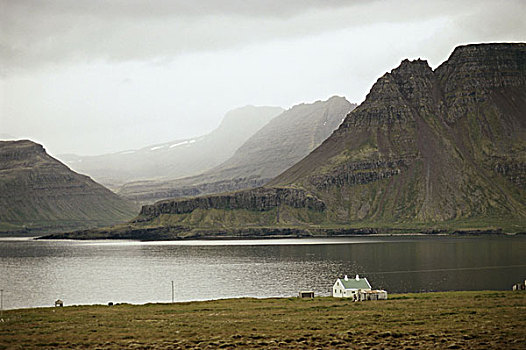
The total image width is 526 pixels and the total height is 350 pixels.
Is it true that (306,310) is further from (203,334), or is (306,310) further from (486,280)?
(486,280)

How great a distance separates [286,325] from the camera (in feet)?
194

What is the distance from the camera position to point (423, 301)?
8006cm

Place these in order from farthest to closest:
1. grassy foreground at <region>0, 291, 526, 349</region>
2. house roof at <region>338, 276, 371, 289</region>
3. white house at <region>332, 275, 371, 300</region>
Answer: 1. house roof at <region>338, 276, 371, 289</region>
2. white house at <region>332, 275, 371, 300</region>
3. grassy foreground at <region>0, 291, 526, 349</region>

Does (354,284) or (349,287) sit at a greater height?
(354,284)

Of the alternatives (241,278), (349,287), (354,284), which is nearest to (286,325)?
(349,287)

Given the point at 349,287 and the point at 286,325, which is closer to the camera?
the point at 286,325

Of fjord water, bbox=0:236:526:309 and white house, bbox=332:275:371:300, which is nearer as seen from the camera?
white house, bbox=332:275:371:300

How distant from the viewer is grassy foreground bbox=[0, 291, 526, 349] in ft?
162

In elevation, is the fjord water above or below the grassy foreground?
below

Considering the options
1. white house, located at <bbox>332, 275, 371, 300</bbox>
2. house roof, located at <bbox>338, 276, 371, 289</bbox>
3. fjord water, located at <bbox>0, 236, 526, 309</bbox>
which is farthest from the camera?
fjord water, located at <bbox>0, 236, 526, 309</bbox>

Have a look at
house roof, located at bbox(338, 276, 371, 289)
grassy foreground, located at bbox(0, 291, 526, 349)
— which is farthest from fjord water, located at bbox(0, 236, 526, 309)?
grassy foreground, located at bbox(0, 291, 526, 349)

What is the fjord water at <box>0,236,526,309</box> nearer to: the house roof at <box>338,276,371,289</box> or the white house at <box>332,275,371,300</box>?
the white house at <box>332,275,371,300</box>

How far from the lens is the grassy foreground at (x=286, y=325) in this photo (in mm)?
49375

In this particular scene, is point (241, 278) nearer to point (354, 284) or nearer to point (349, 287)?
point (354, 284)
